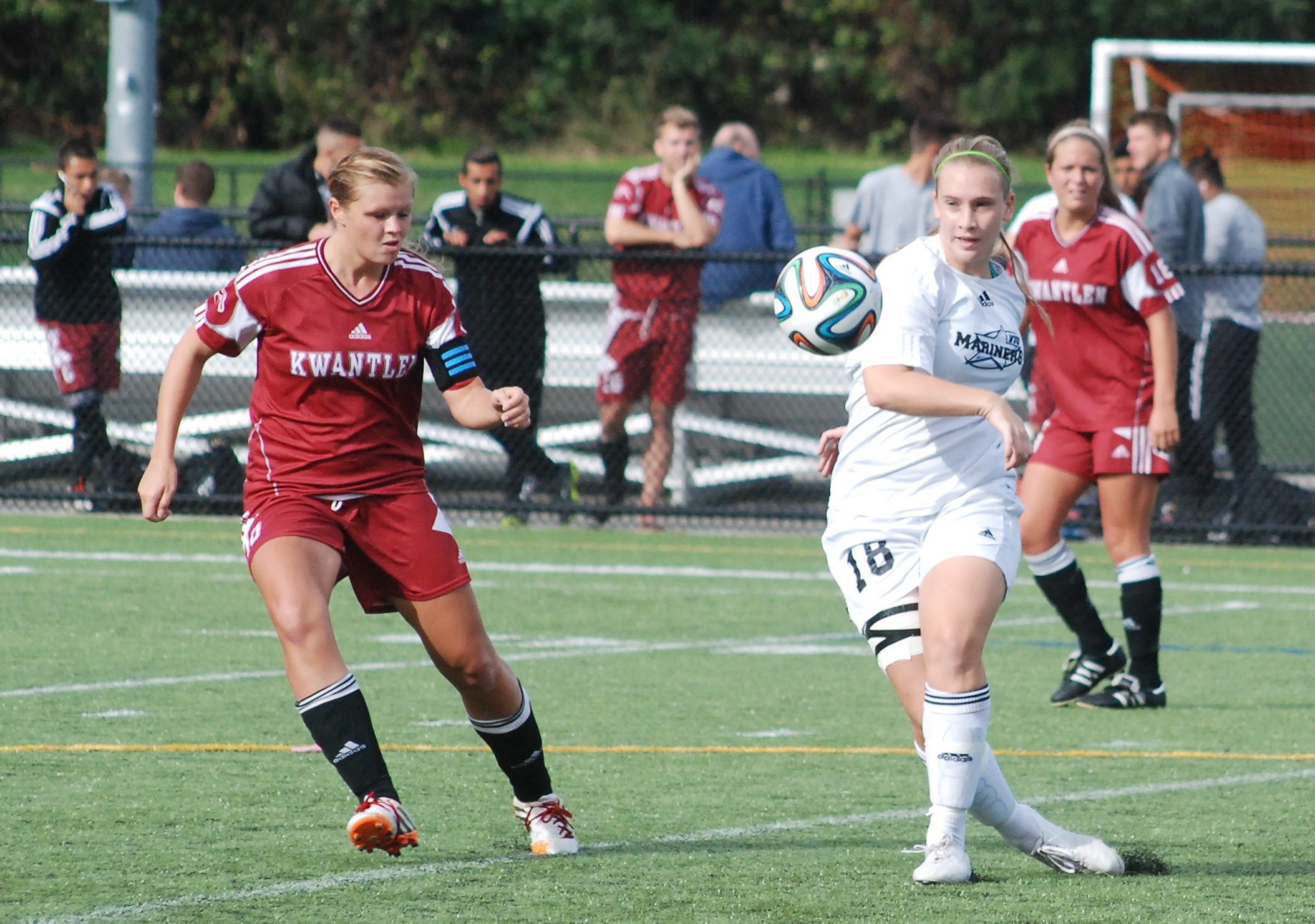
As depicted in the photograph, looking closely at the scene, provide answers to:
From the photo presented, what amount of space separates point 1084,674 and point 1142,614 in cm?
30

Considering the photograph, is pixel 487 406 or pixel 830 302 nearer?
pixel 830 302

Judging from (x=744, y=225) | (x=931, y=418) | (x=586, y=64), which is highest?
(x=586, y=64)

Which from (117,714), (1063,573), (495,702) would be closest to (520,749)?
(495,702)

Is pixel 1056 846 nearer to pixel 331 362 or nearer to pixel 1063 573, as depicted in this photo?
pixel 331 362

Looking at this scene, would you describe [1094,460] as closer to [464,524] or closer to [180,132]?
[464,524]

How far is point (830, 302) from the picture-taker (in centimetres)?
459

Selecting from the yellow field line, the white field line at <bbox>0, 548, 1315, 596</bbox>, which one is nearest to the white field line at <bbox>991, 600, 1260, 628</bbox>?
the white field line at <bbox>0, 548, 1315, 596</bbox>

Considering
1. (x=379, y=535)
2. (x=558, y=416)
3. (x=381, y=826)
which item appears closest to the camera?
(x=381, y=826)

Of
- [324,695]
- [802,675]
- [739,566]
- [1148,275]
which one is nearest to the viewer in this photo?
[324,695]

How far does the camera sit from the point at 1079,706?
7211mm

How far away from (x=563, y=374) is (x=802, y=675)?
4.99 meters

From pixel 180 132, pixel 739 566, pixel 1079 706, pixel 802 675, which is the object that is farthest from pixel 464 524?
pixel 180 132

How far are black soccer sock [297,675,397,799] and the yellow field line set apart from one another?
1.54m

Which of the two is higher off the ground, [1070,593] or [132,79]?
[132,79]
